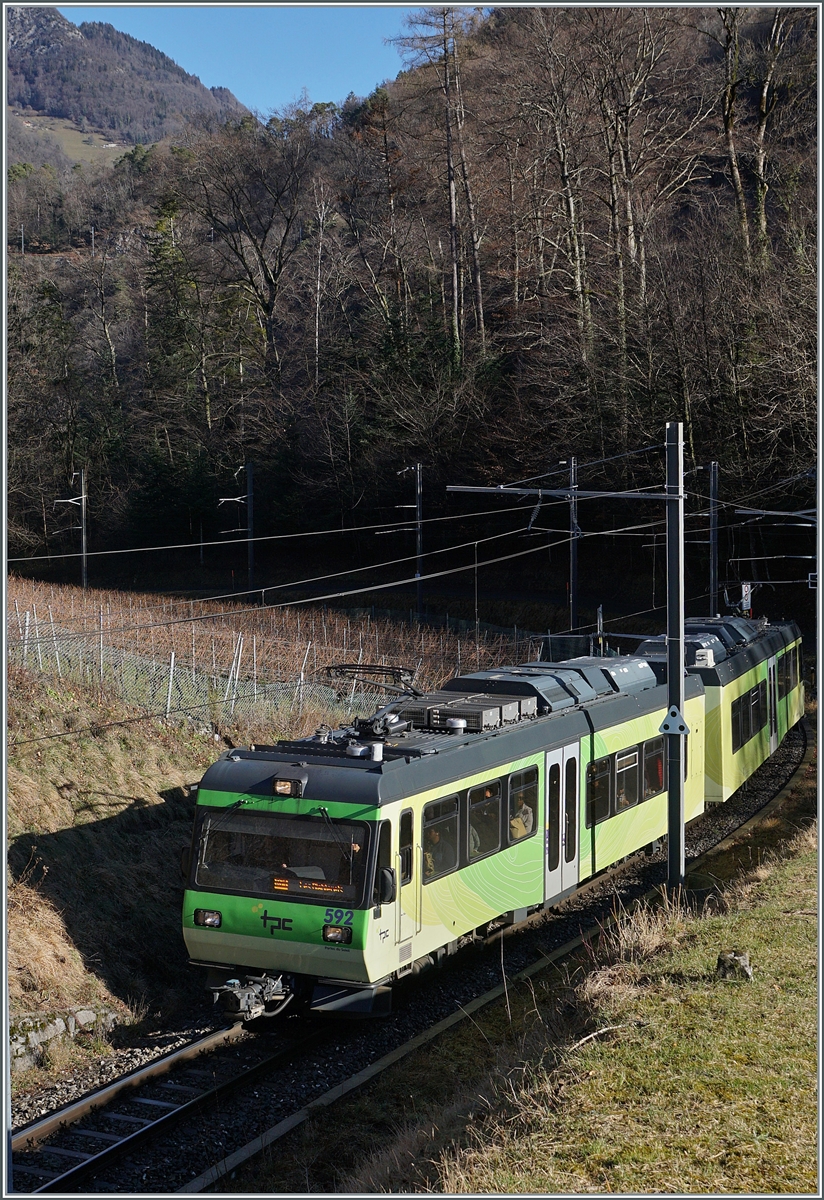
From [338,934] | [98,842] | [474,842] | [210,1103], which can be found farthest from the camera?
[98,842]

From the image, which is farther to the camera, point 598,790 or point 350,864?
point 598,790

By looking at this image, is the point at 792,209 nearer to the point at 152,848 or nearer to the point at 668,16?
the point at 668,16

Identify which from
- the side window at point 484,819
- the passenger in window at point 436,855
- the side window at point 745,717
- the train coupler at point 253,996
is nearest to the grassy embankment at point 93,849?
the train coupler at point 253,996

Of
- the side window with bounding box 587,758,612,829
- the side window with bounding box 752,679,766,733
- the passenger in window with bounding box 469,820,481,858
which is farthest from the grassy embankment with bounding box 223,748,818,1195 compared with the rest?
the side window with bounding box 752,679,766,733

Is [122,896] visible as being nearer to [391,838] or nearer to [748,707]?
[391,838]

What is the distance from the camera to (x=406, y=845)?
10.1 metres

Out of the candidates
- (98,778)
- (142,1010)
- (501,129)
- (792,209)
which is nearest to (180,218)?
(501,129)

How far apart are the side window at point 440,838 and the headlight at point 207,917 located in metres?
2.01

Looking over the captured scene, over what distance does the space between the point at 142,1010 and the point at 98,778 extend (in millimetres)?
4612

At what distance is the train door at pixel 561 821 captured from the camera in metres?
12.6

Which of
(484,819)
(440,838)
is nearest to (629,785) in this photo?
(484,819)

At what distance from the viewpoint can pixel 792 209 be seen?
36.4 m

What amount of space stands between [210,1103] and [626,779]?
7.46 metres

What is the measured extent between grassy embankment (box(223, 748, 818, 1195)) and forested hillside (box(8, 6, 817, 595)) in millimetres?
23551
